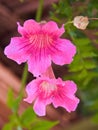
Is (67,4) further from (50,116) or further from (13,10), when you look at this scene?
(50,116)

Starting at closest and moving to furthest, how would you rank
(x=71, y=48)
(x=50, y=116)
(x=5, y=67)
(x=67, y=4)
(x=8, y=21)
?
(x=71, y=48)
(x=67, y=4)
(x=8, y=21)
(x=5, y=67)
(x=50, y=116)

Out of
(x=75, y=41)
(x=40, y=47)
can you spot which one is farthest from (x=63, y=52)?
(x=75, y=41)

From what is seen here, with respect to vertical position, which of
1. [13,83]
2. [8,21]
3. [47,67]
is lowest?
[13,83]

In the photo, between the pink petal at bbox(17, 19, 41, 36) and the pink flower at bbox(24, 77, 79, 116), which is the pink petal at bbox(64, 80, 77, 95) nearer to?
the pink flower at bbox(24, 77, 79, 116)

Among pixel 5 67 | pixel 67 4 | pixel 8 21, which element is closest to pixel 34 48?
pixel 67 4

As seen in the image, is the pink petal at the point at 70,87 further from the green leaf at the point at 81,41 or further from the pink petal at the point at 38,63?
the green leaf at the point at 81,41

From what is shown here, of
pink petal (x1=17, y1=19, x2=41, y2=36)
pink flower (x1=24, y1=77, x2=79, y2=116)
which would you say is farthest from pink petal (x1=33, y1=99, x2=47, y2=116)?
pink petal (x1=17, y1=19, x2=41, y2=36)

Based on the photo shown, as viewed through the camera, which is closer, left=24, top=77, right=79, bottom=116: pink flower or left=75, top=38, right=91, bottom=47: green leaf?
left=24, top=77, right=79, bottom=116: pink flower
